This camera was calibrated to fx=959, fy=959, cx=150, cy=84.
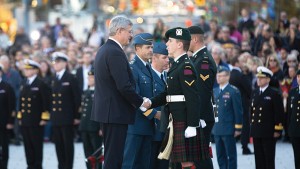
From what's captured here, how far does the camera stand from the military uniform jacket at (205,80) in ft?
43.1

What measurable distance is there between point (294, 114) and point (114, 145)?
3.93 meters

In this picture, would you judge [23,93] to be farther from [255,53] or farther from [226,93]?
[255,53]

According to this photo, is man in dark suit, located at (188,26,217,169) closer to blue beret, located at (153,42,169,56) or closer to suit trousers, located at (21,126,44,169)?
blue beret, located at (153,42,169,56)

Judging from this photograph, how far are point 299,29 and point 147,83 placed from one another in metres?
11.1

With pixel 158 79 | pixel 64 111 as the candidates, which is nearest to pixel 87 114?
pixel 64 111

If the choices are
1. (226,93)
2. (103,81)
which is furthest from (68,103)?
(103,81)

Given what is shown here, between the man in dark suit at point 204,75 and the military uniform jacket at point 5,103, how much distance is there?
176 inches

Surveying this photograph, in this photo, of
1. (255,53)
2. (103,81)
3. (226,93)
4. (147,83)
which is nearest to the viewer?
(103,81)

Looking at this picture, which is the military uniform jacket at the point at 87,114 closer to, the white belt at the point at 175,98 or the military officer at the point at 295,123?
the military officer at the point at 295,123

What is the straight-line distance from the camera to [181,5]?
34.0 meters

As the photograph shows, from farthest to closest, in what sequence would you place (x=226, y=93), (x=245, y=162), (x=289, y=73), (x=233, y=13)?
(x=233, y=13), (x=289, y=73), (x=245, y=162), (x=226, y=93)

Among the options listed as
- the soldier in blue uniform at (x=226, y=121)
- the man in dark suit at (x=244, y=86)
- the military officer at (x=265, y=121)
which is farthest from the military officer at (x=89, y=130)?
the man in dark suit at (x=244, y=86)

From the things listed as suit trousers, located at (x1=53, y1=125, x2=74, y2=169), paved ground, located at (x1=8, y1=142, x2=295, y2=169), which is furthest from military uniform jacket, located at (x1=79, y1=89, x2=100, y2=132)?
paved ground, located at (x1=8, y1=142, x2=295, y2=169)

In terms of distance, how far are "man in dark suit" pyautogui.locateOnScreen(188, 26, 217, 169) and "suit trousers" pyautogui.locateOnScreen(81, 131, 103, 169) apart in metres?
3.72
